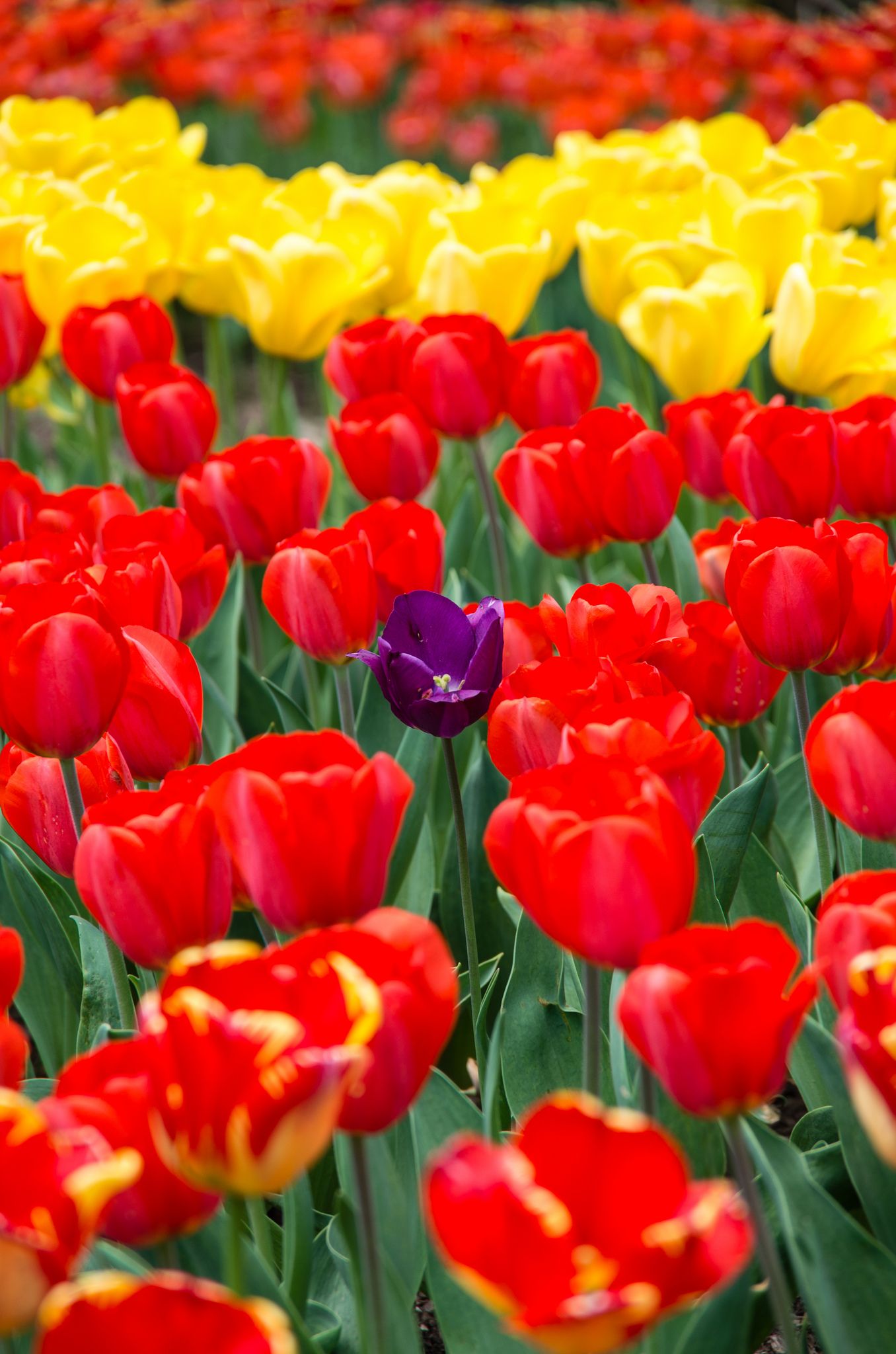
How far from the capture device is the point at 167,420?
1.76 meters

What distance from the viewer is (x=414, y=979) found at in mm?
669

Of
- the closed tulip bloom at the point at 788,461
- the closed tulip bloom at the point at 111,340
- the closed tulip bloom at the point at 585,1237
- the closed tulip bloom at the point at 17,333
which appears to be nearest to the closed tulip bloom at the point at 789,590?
the closed tulip bloom at the point at 788,461

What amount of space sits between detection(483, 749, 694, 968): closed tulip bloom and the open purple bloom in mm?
268

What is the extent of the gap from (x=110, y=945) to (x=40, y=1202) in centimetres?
54

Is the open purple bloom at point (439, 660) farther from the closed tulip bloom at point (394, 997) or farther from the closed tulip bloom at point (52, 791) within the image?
the closed tulip bloom at point (394, 997)

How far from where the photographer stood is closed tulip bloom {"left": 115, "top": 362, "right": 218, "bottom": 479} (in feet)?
5.76

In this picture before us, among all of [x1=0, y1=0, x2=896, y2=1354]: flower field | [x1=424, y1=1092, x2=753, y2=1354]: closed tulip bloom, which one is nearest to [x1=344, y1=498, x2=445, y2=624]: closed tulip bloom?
[x1=0, y1=0, x2=896, y2=1354]: flower field

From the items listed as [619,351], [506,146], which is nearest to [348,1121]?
[619,351]

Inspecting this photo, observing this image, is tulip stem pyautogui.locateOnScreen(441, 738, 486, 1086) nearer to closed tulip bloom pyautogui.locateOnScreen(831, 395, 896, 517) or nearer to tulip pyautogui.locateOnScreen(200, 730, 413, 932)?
tulip pyautogui.locateOnScreen(200, 730, 413, 932)

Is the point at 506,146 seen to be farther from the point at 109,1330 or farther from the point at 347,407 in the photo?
the point at 109,1330

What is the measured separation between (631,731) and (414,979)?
0.80 ft

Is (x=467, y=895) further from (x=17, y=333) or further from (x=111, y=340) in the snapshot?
(x=17, y=333)

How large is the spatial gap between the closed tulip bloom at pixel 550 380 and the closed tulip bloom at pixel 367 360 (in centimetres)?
14

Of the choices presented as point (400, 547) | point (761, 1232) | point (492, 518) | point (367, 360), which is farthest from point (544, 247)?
point (761, 1232)
